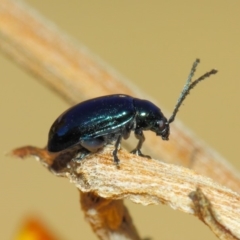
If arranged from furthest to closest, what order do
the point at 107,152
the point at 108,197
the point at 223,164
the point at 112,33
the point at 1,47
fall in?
the point at 112,33 → the point at 1,47 → the point at 223,164 → the point at 107,152 → the point at 108,197

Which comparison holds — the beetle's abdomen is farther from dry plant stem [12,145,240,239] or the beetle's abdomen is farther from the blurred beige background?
the blurred beige background

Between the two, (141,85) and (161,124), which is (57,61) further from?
(141,85)

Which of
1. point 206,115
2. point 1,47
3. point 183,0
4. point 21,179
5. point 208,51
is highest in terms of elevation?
point 183,0

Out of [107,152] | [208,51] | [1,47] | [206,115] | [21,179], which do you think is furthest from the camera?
[208,51]

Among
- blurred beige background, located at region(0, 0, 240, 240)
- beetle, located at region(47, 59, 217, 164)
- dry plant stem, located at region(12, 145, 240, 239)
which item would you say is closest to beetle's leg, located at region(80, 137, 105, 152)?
beetle, located at region(47, 59, 217, 164)

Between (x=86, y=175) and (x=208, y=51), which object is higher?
(x=208, y=51)

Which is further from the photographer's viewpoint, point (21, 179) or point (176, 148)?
point (21, 179)

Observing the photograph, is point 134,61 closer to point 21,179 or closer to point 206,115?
point 206,115

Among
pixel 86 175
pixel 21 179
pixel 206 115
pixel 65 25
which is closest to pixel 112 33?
pixel 65 25
